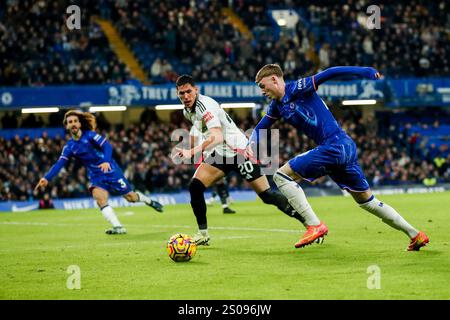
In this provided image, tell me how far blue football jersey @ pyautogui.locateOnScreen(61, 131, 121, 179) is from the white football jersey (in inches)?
168

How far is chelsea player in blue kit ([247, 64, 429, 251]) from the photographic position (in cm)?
1088

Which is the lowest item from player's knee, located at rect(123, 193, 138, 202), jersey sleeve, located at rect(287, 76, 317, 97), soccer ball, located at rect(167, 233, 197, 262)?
player's knee, located at rect(123, 193, 138, 202)

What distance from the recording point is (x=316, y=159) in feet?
35.8

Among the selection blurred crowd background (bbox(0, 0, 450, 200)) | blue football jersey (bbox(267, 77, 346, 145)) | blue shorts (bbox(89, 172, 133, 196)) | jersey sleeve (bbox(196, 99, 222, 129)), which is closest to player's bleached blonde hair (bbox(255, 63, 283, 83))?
blue football jersey (bbox(267, 77, 346, 145))

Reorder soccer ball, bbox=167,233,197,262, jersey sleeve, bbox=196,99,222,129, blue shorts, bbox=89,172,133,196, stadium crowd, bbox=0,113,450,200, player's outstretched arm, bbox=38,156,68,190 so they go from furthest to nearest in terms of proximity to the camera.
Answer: stadium crowd, bbox=0,113,450,200 < blue shorts, bbox=89,172,133,196 < player's outstretched arm, bbox=38,156,68,190 < jersey sleeve, bbox=196,99,222,129 < soccer ball, bbox=167,233,197,262

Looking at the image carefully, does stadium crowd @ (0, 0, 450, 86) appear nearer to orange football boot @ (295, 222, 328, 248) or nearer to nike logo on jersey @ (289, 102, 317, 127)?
nike logo on jersey @ (289, 102, 317, 127)

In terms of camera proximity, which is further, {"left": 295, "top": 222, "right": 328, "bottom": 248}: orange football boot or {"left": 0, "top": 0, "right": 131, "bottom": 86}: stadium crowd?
{"left": 0, "top": 0, "right": 131, "bottom": 86}: stadium crowd

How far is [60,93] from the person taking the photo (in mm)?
34469

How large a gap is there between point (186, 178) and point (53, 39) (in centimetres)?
876

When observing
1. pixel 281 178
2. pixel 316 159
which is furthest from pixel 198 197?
pixel 316 159

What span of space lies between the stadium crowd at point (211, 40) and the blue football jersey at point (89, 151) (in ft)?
61.2

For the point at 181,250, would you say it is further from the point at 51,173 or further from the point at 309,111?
the point at 51,173

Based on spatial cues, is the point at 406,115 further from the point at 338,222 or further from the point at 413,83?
the point at 338,222
